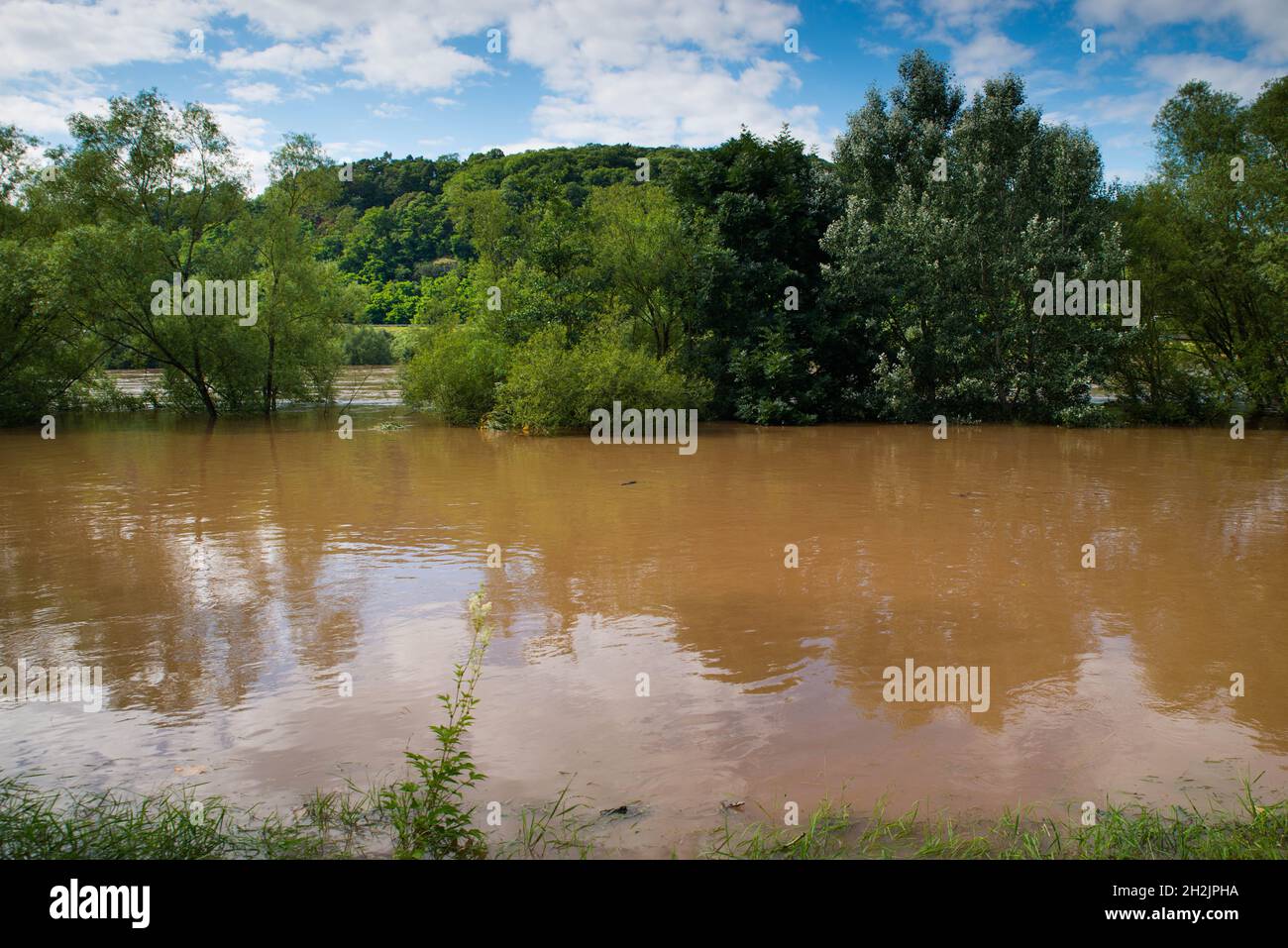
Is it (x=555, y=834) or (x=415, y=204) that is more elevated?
(x=415, y=204)

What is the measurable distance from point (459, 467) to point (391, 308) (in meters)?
37.2

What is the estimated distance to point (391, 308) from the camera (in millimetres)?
55156

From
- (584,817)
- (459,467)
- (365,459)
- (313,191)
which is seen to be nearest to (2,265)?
(313,191)

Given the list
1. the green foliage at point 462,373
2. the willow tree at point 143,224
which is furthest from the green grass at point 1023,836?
the willow tree at point 143,224

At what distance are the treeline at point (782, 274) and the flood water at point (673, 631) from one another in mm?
10919

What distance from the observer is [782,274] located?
29.1 m

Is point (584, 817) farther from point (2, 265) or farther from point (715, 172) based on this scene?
point (2, 265)

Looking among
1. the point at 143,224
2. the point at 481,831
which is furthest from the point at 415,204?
the point at 481,831

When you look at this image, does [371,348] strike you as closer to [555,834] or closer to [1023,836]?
[555,834]

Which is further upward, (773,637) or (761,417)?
(761,417)

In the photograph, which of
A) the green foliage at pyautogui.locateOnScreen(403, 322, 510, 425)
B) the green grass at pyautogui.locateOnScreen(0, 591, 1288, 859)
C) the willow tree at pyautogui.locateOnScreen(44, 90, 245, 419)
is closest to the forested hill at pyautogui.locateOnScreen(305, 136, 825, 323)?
the willow tree at pyautogui.locateOnScreen(44, 90, 245, 419)

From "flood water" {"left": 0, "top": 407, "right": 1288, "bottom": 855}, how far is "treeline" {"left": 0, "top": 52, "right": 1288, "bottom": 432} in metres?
10.9

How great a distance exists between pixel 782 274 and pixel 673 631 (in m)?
22.1

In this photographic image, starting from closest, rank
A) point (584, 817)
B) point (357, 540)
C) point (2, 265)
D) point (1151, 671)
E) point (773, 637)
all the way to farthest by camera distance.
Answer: point (584, 817)
point (1151, 671)
point (773, 637)
point (357, 540)
point (2, 265)
